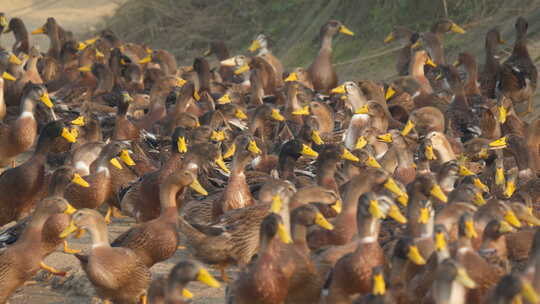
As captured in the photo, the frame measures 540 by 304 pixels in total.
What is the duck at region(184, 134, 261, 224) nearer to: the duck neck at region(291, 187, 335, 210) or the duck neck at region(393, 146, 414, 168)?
the duck neck at region(291, 187, 335, 210)

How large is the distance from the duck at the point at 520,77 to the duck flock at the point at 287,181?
1.0 inches

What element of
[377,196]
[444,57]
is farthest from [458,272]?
[444,57]

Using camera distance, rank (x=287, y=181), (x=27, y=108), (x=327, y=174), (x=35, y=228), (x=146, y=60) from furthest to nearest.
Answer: (x=146, y=60) → (x=27, y=108) → (x=327, y=174) → (x=287, y=181) → (x=35, y=228)

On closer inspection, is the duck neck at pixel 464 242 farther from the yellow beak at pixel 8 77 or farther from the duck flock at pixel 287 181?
the yellow beak at pixel 8 77

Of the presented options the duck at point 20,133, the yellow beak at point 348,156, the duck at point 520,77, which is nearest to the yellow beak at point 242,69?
the duck at point 520,77

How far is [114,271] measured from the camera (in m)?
7.26

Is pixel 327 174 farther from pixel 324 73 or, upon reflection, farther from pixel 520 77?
pixel 324 73

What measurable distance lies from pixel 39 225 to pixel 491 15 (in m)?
10.1

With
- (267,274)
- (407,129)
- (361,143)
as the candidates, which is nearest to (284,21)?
(407,129)

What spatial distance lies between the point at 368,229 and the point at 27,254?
2521 mm

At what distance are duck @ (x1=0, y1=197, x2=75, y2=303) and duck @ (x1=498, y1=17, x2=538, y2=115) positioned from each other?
6574mm

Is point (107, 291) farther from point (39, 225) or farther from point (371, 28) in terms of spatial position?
point (371, 28)

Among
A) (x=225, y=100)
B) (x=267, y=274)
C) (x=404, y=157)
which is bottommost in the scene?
(x=225, y=100)

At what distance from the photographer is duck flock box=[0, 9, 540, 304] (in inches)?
265
